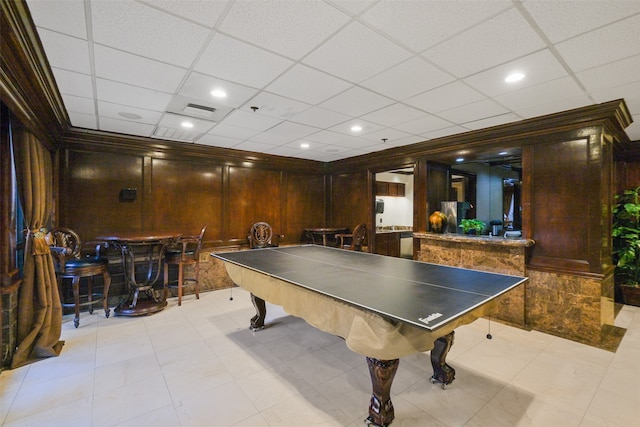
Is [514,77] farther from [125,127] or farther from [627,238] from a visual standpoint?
[125,127]

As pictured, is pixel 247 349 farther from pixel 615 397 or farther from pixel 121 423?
pixel 615 397

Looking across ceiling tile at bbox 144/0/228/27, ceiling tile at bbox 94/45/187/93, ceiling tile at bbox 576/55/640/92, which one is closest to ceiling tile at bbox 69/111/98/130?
ceiling tile at bbox 94/45/187/93

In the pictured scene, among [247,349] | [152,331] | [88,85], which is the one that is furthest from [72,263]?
[247,349]

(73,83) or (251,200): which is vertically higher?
(73,83)

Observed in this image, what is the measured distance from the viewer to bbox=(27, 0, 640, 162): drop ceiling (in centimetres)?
172

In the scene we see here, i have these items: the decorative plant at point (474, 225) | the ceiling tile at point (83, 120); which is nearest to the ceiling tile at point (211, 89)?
the ceiling tile at point (83, 120)

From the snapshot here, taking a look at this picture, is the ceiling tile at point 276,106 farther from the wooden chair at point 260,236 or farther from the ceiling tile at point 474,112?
the wooden chair at point 260,236

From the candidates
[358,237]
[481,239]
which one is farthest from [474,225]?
[358,237]

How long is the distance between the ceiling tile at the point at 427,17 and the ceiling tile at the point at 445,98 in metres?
0.88

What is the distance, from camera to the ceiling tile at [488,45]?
1829mm

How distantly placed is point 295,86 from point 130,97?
1757 millimetres

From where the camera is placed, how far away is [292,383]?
2.47 m

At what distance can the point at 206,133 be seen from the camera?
4.43m

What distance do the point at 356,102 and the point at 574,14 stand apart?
5.94 feet
